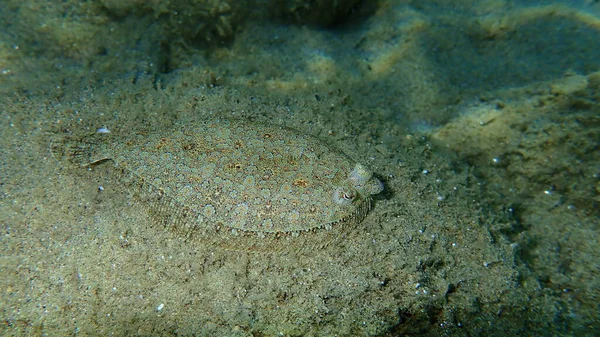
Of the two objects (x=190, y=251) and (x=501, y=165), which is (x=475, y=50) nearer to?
(x=501, y=165)

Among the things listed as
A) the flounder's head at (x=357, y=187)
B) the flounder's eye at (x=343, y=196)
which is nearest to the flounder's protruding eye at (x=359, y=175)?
the flounder's head at (x=357, y=187)

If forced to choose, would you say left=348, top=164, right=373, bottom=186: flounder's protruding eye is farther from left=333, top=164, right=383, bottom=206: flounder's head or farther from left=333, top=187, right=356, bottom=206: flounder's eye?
left=333, top=187, right=356, bottom=206: flounder's eye

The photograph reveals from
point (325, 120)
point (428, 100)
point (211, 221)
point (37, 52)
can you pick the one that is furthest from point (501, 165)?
point (37, 52)

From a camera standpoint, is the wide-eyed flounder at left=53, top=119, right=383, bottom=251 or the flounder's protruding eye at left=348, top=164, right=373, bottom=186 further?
the flounder's protruding eye at left=348, top=164, right=373, bottom=186

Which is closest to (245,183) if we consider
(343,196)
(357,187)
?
(343,196)

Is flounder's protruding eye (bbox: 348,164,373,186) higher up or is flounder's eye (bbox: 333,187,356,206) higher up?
flounder's protruding eye (bbox: 348,164,373,186)

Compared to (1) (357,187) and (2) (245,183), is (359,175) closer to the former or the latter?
(1) (357,187)

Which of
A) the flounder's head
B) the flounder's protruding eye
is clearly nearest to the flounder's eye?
the flounder's head

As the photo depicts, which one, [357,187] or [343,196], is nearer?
[343,196]

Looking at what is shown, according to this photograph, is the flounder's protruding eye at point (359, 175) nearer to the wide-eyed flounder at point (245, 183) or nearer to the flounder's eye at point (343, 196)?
the wide-eyed flounder at point (245, 183)
